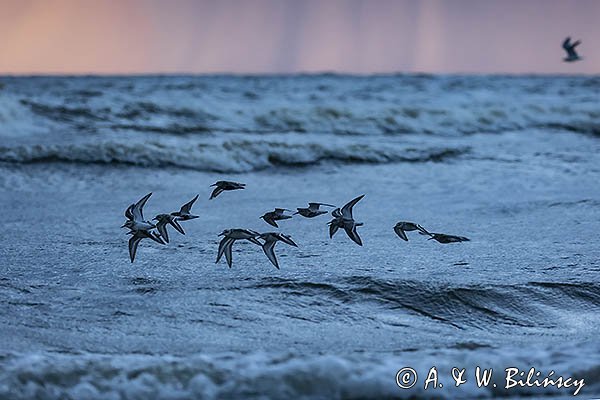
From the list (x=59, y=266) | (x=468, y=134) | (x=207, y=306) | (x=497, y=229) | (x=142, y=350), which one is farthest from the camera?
(x=468, y=134)

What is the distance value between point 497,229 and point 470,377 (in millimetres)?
4016

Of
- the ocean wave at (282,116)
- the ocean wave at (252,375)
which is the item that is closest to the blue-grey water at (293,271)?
the ocean wave at (252,375)

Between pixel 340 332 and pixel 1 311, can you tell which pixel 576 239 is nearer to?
pixel 340 332

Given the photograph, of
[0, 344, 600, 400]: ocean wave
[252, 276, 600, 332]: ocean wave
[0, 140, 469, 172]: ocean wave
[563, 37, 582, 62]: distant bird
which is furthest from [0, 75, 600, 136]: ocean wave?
[0, 344, 600, 400]: ocean wave

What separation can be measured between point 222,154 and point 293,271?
6926 mm

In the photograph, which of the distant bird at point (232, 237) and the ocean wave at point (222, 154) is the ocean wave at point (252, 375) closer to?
the distant bird at point (232, 237)

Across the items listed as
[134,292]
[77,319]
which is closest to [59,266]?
[134,292]

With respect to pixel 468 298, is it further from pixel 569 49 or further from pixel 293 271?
pixel 569 49

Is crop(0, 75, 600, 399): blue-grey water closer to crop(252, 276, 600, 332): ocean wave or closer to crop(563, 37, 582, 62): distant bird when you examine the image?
crop(252, 276, 600, 332): ocean wave

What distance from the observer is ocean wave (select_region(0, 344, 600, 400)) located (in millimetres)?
4117

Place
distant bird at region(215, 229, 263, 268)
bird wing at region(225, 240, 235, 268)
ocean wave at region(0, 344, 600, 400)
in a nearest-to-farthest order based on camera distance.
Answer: ocean wave at region(0, 344, 600, 400) < distant bird at region(215, 229, 263, 268) < bird wing at region(225, 240, 235, 268)

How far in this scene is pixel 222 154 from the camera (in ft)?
43.4

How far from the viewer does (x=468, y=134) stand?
16.6m

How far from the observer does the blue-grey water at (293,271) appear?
4.30 metres
